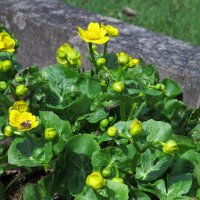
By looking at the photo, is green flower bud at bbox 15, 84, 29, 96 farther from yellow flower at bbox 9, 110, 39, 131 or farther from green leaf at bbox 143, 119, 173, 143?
green leaf at bbox 143, 119, 173, 143

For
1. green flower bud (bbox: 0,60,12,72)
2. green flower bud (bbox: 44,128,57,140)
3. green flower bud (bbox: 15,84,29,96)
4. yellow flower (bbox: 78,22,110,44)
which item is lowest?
green flower bud (bbox: 44,128,57,140)

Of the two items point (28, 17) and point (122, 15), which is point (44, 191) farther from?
point (122, 15)

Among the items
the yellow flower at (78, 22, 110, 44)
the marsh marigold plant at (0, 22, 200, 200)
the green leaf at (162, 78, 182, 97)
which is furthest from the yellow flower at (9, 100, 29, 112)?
the green leaf at (162, 78, 182, 97)

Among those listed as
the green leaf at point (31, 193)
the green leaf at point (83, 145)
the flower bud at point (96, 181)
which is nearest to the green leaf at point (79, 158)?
the green leaf at point (83, 145)

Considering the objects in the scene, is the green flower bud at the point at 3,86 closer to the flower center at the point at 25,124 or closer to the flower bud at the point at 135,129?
the flower center at the point at 25,124

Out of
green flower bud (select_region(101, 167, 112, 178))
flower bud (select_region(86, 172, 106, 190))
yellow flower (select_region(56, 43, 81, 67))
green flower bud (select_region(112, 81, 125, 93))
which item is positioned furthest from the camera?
yellow flower (select_region(56, 43, 81, 67))
